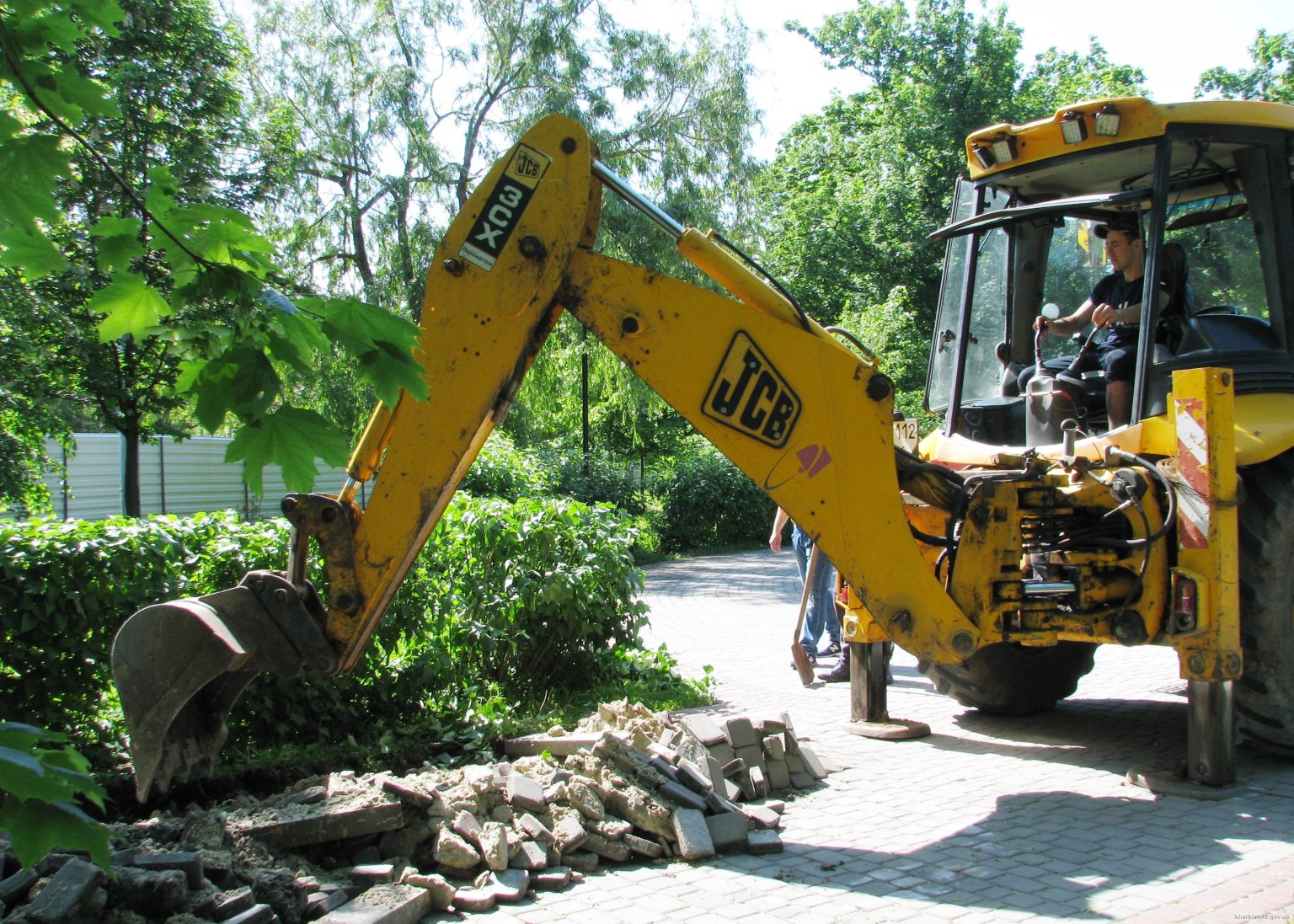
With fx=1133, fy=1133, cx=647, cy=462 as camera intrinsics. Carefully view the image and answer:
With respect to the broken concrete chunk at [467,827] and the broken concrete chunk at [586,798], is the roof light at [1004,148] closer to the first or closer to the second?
the broken concrete chunk at [586,798]

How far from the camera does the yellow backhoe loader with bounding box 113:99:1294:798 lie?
4.61m

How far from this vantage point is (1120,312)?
619 cm

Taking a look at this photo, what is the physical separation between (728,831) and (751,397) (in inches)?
76.5

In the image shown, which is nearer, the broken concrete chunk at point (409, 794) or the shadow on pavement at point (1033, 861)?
the shadow on pavement at point (1033, 861)

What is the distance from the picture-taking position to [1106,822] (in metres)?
5.39

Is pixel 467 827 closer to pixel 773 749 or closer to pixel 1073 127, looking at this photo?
pixel 773 749

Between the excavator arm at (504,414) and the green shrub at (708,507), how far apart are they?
54.4 ft

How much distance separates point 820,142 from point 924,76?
311 inches

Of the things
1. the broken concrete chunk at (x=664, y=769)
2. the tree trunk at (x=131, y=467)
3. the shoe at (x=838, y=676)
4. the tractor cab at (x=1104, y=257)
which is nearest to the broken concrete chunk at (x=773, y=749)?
the broken concrete chunk at (x=664, y=769)

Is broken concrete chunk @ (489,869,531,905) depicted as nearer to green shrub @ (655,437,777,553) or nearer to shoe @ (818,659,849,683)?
shoe @ (818,659,849,683)

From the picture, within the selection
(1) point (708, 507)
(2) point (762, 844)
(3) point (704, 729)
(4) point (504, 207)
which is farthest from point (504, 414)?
(1) point (708, 507)

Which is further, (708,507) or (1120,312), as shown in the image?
(708,507)

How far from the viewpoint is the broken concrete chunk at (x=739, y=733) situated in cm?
593

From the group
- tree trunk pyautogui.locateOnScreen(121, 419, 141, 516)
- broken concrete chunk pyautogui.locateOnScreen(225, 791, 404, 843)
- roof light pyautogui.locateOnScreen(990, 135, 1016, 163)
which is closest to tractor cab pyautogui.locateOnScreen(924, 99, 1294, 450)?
roof light pyautogui.locateOnScreen(990, 135, 1016, 163)
